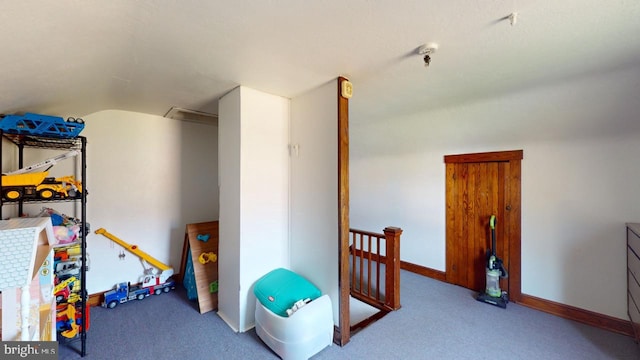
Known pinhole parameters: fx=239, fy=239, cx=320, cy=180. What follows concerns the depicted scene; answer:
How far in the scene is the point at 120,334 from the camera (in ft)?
7.13

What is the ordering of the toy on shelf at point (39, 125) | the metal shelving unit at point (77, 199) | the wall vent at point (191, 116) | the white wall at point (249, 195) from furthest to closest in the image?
the wall vent at point (191, 116) < the white wall at point (249, 195) < the metal shelving unit at point (77, 199) < the toy on shelf at point (39, 125)

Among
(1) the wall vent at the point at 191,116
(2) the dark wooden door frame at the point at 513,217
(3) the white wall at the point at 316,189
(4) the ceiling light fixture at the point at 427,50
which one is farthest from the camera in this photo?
(1) the wall vent at the point at 191,116

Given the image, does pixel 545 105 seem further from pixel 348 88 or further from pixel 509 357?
pixel 509 357

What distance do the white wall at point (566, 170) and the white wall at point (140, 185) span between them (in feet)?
8.07

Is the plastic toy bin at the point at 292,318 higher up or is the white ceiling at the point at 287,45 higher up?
the white ceiling at the point at 287,45

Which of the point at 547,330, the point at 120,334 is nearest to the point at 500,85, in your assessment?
A: the point at 547,330

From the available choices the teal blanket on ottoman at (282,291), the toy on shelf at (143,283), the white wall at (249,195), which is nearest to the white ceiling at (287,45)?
the white wall at (249,195)

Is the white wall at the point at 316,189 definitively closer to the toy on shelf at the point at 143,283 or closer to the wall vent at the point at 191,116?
the wall vent at the point at 191,116

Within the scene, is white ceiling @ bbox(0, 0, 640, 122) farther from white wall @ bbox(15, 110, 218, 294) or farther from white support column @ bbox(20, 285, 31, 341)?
white support column @ bbox(20, 285, 31, 341)

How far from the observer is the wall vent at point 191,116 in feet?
9.53

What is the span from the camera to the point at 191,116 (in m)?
3.18

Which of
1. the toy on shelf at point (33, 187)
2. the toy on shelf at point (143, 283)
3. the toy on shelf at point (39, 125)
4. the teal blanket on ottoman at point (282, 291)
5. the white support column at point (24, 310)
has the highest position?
the toy on shelf at point (39, 125)

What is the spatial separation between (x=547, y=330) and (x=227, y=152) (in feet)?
11.5

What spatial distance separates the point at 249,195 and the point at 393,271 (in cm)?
180
